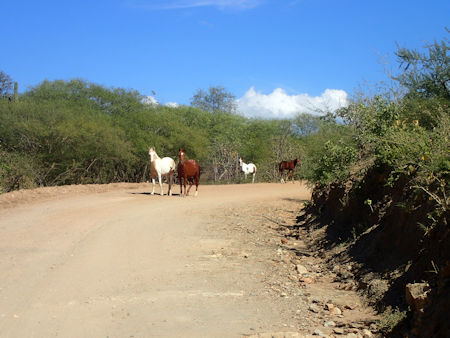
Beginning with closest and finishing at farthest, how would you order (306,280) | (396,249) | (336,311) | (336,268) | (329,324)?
1. (329,324)
2. (336,311)
3. (396,249)
4. (306,280)
5. (336,268)

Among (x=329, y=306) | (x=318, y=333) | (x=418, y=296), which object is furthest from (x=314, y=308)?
(x=418, y=296)

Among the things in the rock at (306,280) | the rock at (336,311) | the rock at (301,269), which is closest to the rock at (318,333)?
the rock at (336,311)

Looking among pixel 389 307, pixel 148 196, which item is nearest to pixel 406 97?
pixel 389 307

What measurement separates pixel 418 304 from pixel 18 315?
14.4 feet

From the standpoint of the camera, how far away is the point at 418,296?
17.3ft

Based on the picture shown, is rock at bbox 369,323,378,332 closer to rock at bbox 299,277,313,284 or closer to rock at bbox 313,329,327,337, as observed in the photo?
rock at bbox 313,329,327,337

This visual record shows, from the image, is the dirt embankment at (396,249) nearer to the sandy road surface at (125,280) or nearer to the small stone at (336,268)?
the small stone at (336,268)

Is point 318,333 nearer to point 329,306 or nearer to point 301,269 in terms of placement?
point 329,306

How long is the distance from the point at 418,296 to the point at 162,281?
382 centimetres

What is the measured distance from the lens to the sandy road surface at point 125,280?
5898mm

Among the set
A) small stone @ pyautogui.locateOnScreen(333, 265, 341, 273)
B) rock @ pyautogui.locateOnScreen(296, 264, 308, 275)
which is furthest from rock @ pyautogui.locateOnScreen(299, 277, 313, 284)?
small stone @ pyautogui.locateOnScreen(333, 265, 341, 273)

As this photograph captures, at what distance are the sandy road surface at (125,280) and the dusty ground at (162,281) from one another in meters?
0.02

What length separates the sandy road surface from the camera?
5.90 m

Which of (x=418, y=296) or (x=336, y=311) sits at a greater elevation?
(x=418, y=296)
